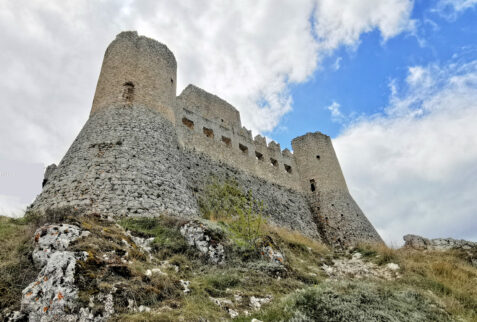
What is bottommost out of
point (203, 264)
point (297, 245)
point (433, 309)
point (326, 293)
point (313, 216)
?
point (433, 309)

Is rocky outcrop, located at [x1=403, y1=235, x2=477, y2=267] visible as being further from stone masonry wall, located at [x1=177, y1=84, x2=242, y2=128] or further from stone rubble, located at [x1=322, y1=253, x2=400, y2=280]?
stone masonry wall, located at [x1=177, y1=84, x2=242, y2=128]

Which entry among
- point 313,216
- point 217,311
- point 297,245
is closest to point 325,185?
point 313,216

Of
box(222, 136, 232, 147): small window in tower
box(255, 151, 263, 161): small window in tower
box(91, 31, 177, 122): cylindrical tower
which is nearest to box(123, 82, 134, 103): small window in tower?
box(91, 31, 177, 122): cylindrical tower

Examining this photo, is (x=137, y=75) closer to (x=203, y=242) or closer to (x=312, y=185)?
(x=203, y=242)

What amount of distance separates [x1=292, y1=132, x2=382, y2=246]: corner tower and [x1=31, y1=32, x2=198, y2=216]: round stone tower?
1129cm

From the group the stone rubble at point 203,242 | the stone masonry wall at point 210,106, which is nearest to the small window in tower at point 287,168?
the stone masonry wall at point 210,106

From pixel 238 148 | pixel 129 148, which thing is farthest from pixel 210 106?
pixel 129 148

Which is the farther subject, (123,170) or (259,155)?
(259,155)

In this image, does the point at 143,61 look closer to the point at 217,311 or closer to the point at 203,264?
the point at 203,264

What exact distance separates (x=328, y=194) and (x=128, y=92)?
48.6 feet

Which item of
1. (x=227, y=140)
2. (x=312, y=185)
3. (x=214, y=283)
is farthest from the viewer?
(x=312, y=185)

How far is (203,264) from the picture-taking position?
6965 millimetres

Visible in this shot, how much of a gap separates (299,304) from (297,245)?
21.3 ft

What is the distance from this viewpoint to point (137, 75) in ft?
45.9
